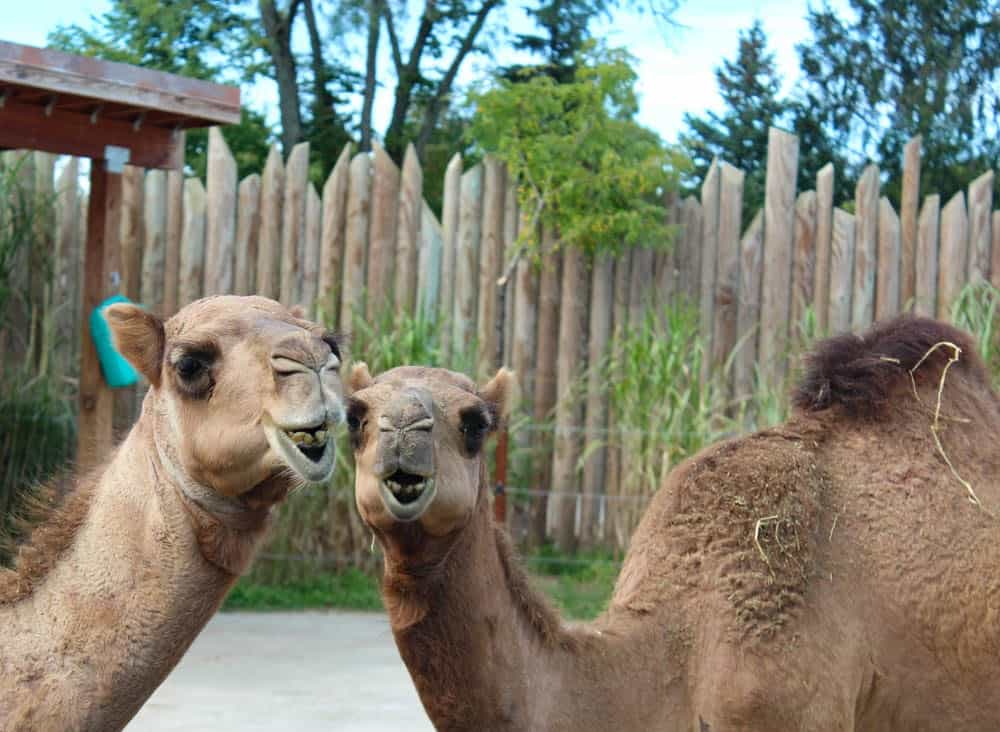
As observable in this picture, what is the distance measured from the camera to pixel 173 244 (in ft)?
35.1

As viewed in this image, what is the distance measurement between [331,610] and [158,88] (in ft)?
12.9

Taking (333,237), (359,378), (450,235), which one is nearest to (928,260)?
(450,235)

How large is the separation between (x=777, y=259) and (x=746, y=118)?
11.6 meters

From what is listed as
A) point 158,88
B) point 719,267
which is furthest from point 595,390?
point 158,88

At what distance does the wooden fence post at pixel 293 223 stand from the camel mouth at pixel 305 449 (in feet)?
26.0

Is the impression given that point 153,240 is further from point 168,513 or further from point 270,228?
point 168,513

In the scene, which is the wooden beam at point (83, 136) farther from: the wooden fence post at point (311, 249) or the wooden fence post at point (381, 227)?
the wooden fence post at point (381, 227)

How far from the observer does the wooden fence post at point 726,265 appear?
1074cm

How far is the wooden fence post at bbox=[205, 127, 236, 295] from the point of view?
1057cm

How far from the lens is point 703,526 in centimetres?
405

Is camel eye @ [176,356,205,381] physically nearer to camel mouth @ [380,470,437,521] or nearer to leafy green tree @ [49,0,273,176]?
camel mouth @ [380,470,437,521]

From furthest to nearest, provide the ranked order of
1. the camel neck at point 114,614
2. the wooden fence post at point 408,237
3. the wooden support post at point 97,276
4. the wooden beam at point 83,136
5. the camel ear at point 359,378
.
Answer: the wooden fence post at point 408,237, the wooden support post at point 97,276, the wooden beam at point 83,136, the camel ear at point 359,378, the camel neck at point 114,614

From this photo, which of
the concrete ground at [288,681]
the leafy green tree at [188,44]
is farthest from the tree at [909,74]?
the concrete ground at [288,681]

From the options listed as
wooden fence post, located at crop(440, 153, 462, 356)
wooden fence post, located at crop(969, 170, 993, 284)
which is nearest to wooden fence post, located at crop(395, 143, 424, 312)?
wooden fence post, located at crop(440, 153, 462, 356)
